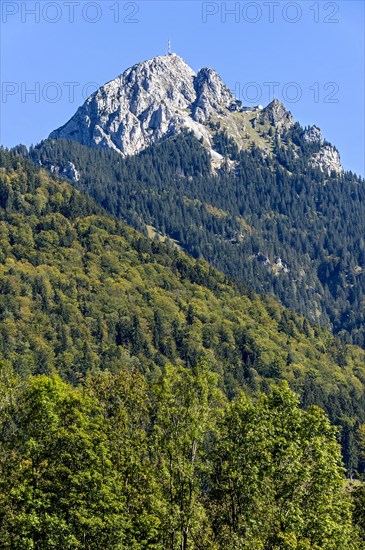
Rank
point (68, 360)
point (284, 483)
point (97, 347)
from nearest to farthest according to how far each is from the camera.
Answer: point (284, 483), point (68, 360), point (97, 347)

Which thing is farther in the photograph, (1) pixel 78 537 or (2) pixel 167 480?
(1) pixel 78 537

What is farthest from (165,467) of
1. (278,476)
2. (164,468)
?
(278,476)

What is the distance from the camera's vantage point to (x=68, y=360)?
183 m

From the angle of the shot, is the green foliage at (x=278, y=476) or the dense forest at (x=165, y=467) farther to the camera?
the dense forest at (x=165, y=467)

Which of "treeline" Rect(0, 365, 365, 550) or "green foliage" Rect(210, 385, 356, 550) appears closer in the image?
"green foliage" Rect(210, 385, 356, 550)

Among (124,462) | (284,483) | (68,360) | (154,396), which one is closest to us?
(284,483)

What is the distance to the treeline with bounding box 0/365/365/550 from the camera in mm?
44125

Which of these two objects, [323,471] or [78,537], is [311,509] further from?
[78,537]

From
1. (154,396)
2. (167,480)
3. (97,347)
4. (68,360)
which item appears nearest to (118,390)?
(154,396)

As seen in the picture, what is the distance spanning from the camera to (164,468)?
146ft

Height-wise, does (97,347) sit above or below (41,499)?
above

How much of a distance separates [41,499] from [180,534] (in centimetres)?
1004

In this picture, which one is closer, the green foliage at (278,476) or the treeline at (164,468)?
the green foliage at (278,476)

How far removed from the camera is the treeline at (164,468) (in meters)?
44.1
